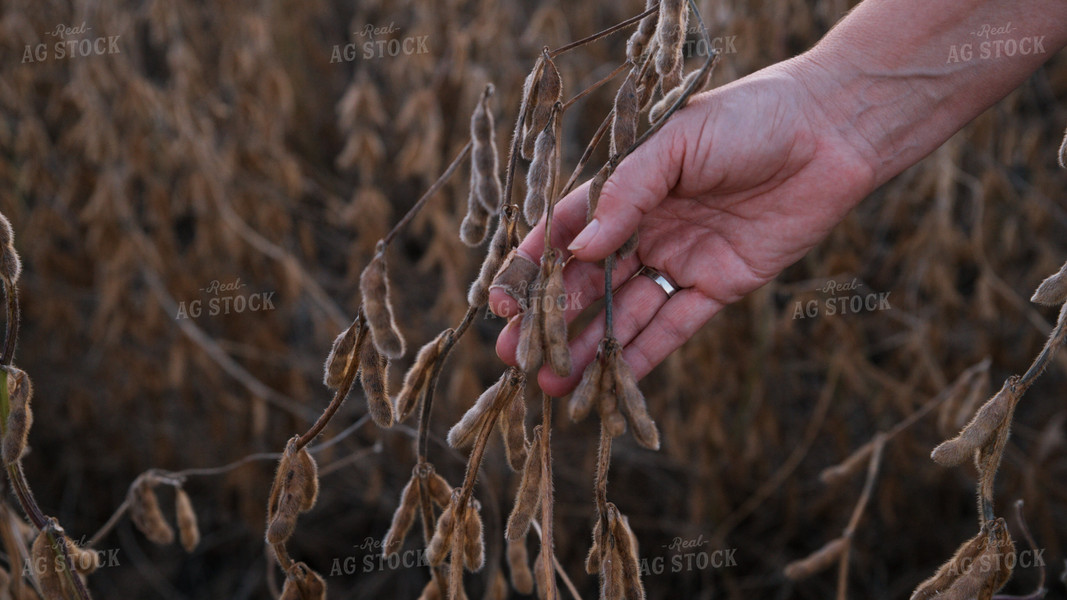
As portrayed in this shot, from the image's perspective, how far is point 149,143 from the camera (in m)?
2.69

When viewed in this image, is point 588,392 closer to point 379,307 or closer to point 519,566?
point 379,307

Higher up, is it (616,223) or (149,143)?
(149,143)

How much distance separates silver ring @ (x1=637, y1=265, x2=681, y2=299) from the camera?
1375 millimetres

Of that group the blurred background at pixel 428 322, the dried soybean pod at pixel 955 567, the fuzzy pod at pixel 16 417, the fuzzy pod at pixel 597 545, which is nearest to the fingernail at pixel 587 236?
the fuzzy pod at pixel 597 545

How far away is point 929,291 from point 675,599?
122 cm

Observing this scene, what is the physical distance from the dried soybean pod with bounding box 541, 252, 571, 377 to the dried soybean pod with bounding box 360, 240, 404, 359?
16cm

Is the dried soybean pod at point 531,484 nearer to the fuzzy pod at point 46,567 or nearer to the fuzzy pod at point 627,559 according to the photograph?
the fuzzy pod at point 627,559

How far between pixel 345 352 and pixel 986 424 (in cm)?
77

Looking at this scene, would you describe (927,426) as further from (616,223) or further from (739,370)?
(616,223)

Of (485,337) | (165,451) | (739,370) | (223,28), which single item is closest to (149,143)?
(223,28)

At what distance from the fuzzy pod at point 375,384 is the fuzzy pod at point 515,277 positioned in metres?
0.18

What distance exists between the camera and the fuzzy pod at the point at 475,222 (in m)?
1.09

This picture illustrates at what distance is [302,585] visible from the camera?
111 cm

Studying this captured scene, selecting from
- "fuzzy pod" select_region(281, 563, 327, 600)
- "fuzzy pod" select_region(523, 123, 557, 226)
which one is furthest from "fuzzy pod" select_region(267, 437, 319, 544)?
"fuzzy pod" select_region(523, 123, 557, 226)
